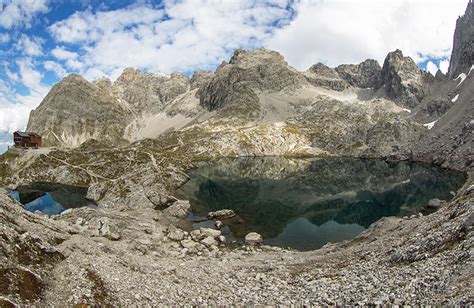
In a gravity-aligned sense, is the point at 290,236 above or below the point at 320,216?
below

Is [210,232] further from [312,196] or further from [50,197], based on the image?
[50,197]

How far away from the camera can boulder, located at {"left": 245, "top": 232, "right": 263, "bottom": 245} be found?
233 feet

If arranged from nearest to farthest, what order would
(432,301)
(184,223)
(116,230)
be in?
(432,301) → (116,230) → (184,223)

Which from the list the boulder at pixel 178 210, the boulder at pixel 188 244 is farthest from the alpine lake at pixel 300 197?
the boulder at pixel 188 244

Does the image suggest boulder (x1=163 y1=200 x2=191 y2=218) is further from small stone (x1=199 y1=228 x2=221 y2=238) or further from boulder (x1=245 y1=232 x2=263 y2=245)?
boulder (x1=245 y1=232 x2=263 y2=245)

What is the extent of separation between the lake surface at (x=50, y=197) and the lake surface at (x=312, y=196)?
36.8 metres

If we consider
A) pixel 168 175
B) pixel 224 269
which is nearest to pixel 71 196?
pixel 168 175

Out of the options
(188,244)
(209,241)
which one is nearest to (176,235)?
(188,244)

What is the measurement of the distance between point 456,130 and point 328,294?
190 metres

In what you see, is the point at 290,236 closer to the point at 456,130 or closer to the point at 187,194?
the point at 187,194

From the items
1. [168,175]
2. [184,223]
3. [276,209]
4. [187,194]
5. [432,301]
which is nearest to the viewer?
[432,301]

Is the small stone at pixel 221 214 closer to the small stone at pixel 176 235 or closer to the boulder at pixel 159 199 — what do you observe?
the boulder at pixel 159 199

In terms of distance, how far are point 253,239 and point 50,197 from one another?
3446 inches

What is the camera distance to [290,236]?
76250 mm
